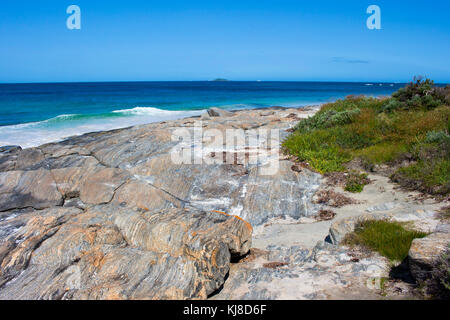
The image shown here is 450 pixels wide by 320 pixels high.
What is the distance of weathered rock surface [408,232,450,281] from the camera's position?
435cm

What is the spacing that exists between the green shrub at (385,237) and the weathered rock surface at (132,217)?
7.40ft

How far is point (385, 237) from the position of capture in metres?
5.79

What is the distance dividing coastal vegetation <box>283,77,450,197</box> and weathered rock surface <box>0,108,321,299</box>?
1479 mm

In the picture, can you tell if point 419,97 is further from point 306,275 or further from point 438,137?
point 306,275

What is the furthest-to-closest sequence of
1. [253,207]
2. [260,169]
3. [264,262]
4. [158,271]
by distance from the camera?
[260,169] → [253,207] → [264,262] → [158,271]

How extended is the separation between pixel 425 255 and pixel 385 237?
1.36 m

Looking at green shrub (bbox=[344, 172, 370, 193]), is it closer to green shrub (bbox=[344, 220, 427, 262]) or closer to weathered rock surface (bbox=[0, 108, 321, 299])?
weathered rock surface (bbox=[0, 108, 321, 299])

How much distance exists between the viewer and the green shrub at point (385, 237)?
5.37m

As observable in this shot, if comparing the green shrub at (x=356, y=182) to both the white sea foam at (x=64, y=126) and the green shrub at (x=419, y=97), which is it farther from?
the white sea foam at (x=64, y=126)

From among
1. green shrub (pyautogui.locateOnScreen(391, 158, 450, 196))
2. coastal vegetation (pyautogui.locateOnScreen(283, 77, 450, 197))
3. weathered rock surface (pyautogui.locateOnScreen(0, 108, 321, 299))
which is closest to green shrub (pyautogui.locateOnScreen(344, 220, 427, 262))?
weathered rock surface (pyautogui.locateOnScreen(0, 108, 321, 299))

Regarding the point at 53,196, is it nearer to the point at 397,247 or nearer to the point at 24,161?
the point at 24,161

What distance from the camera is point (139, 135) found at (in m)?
14.3
